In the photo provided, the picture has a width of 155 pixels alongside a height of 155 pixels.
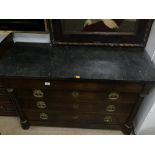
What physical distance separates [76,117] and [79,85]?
0.44 meters

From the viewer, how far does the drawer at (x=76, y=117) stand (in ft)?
4.63

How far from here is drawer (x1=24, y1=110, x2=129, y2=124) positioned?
4.63 feet

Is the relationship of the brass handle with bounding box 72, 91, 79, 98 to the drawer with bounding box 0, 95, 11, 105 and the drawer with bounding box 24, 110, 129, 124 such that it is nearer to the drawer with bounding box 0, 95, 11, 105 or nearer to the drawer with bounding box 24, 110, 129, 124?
the drawer with bounding box 24, 110, 129, 124

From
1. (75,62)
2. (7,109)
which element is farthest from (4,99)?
(75,62)

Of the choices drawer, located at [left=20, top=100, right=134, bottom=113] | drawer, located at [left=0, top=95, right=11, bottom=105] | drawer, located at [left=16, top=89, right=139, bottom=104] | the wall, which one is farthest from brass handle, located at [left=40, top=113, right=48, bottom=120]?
the wall

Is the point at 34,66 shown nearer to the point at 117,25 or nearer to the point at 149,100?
the point at 117,25

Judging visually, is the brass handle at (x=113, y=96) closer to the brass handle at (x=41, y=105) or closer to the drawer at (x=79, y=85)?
the drawer at (x=79, y=85)

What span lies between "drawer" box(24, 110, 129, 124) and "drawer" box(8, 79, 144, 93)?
0.35 meters

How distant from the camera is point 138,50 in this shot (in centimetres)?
131

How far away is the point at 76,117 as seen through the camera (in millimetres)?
1445

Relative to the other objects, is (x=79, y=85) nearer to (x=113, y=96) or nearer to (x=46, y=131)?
(x=113, y=96)

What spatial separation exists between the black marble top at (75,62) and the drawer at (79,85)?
0.19 ft

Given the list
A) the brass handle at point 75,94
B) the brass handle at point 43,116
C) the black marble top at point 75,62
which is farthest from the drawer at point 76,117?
the black marble top at point 75,62
